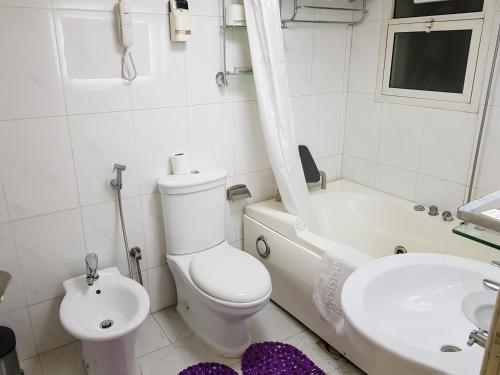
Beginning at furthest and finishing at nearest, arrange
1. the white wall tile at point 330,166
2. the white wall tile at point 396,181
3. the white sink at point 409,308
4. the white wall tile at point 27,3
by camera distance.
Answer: the white wall tile at point 330,166 < the white wall tile at point 396,181 < the white wall tile at point 27,3 < the white sink at point 409,308

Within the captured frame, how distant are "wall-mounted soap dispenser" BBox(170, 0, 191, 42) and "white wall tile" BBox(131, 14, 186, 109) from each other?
4 cm

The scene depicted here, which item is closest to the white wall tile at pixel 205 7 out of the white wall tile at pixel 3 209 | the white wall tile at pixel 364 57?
the white wall tile at pixel 364 57

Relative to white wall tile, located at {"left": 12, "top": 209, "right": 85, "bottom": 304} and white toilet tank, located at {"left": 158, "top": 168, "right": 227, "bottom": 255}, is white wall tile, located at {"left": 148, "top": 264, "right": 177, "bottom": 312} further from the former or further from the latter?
white wall tile, located at {"left": 12, "top": 209, "right": 85, "bottom": 304}

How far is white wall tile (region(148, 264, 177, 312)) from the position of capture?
7.32 feet

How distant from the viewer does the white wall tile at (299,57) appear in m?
2.25

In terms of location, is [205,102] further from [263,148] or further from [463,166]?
[463,166]

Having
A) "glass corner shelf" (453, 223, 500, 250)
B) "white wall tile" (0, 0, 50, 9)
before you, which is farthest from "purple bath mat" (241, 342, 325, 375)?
"white wall tile" (0, 0, 50, 9)

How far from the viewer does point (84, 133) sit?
181 centimetres

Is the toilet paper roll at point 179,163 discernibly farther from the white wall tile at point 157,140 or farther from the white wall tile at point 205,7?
the white wall tile at point 205,7

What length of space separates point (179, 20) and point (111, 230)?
1.06m

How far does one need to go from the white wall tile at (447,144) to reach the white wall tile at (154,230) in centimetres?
147

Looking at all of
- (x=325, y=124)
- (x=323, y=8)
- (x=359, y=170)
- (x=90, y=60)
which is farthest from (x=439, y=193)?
(x=90, y=60)

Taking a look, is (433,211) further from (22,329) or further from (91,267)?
(22,329)

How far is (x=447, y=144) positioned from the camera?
209 cm
